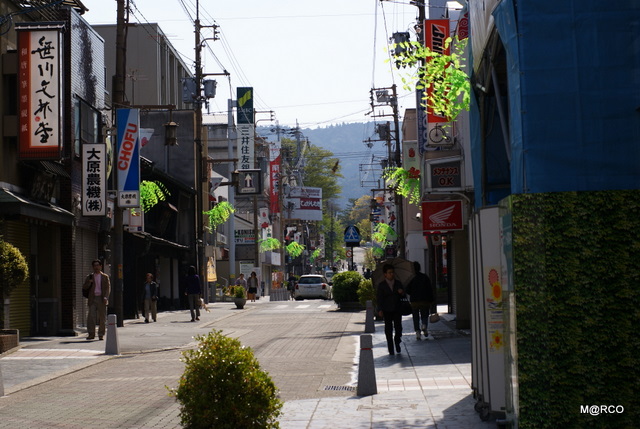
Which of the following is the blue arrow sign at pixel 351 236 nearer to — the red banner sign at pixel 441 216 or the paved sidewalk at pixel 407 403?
the red banner sign at pixel 441 216

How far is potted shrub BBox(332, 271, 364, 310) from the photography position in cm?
3991

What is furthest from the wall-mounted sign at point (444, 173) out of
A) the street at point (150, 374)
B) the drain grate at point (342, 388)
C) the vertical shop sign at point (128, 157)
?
the drain grate at point (342, 388)

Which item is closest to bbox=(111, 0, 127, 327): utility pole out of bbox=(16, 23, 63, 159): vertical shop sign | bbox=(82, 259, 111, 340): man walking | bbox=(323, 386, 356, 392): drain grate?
bbox=(82, 259, 111, 340): man walking

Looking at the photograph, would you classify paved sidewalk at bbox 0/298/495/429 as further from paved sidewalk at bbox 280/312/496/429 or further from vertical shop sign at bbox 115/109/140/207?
vertical shop sign at bbox 115/109/140/207

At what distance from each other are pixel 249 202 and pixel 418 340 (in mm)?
74907

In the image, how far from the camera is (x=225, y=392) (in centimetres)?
852

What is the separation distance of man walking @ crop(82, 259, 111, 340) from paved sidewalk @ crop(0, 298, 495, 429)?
0.61 metres

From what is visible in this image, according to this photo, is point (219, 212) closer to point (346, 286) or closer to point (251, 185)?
point (251, 185)

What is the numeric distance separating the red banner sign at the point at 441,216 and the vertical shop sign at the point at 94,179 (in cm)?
927

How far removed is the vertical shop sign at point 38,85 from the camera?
23.3m

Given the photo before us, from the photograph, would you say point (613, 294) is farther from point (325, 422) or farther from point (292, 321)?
point (292, 321)

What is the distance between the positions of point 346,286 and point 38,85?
19.7 meters

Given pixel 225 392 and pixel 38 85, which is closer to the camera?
pixel 225 392

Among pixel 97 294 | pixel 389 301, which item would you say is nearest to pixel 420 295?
pixel 389 301
